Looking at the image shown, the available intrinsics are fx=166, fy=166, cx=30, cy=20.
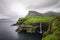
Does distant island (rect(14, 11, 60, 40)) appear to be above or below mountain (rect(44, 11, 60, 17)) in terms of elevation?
below

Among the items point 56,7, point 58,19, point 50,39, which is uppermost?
point 56,7

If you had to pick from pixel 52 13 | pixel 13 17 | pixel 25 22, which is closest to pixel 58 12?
pixel 52 13

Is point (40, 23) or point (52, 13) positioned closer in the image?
point (52, 13)

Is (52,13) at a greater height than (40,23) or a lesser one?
greater

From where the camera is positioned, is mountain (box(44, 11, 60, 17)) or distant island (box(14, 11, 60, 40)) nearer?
distant island (box(14, 11, 60, 40))

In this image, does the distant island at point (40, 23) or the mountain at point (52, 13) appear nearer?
the distant island at point (40, 23)

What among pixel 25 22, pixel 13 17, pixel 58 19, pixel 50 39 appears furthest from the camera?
pixel 25 22

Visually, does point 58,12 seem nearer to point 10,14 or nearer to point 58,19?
point 58,19

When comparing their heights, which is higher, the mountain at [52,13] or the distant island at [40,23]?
the mountain at [52,13]
